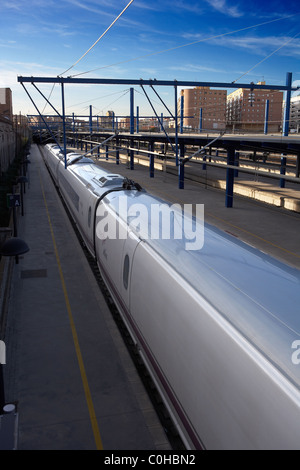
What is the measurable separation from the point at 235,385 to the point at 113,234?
21.0 ft

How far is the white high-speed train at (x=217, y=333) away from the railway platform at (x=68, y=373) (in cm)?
112

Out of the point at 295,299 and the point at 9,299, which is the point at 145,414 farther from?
the point at 9,299

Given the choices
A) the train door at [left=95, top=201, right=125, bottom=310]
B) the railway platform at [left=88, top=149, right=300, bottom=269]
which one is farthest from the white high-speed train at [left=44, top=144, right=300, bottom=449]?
the railway platform at [left=88, top=149, right=300, bottom=269]

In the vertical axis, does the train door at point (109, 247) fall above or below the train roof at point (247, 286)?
below

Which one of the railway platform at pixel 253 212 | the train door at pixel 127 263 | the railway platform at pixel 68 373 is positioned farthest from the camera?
the railway platform at pixel 253 212

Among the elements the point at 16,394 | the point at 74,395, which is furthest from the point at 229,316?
the point at 16,394

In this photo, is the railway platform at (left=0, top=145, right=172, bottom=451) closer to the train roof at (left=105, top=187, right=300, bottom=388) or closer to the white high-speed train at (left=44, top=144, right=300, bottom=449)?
the white high-speed train at (left=44, top=144, right=300, bottom=449)

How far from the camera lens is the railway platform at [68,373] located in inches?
255

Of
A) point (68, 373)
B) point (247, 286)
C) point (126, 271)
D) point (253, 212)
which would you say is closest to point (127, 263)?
point (126, 271)

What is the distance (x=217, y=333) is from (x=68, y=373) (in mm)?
4856

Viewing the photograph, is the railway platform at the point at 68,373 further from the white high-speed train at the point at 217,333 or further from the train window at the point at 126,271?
the train window at the point at 126,271

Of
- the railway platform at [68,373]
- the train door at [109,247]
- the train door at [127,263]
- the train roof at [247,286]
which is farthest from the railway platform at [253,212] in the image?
the train roof at [247,286]

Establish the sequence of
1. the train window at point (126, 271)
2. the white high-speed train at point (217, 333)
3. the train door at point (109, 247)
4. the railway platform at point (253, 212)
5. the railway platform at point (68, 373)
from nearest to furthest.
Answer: the white high-speed train at point (217, 333) → the railway platform at point (68, 373) → the train window at point (126, 271) → the train door at point (109, 247) → the railway platform at point (253, 212)

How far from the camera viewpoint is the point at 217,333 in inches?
175
